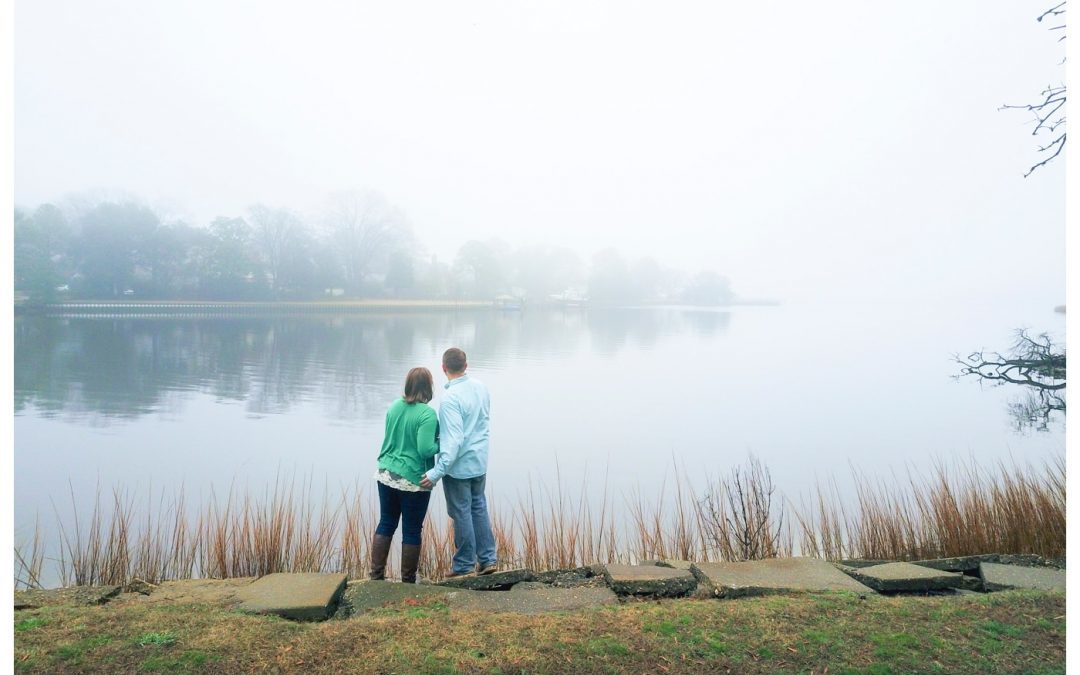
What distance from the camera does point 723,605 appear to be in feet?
11.6

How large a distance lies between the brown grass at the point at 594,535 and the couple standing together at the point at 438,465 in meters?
0.71

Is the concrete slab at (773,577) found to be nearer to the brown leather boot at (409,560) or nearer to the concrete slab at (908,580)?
the concrete slab at (908,580)

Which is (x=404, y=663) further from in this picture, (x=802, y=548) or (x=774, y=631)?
(x=802, y=548)

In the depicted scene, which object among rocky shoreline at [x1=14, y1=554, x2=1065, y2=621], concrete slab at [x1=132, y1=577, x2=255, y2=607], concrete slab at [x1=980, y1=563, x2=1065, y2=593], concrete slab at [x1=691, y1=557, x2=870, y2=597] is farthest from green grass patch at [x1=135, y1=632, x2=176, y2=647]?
concrete slab at [x1=980, y1=563, x2=1065, y2=593]

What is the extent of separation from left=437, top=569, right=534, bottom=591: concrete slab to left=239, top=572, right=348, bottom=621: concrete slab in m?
0.68

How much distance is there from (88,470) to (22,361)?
18.2 meters

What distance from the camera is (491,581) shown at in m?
4.33

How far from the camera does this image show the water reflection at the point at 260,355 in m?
22.5

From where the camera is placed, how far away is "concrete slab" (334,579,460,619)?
375 centimetres

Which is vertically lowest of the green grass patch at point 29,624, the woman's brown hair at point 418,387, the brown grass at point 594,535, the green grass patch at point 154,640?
the brown grass at point 594,535

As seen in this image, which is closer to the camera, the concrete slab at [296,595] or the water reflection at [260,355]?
the concrete slab at [296,595]

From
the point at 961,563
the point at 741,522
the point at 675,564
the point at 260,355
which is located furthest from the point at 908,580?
the point at 260,355

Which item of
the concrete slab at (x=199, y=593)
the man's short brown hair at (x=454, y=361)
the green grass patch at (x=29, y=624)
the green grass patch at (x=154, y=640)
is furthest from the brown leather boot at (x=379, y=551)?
the green grass patch at (x=29, y=624)

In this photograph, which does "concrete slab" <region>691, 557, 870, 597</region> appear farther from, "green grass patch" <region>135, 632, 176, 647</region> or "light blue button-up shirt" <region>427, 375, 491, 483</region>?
"green grass patch" <region>135, 632, 176, 647</region>
